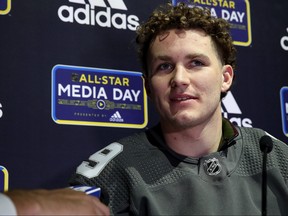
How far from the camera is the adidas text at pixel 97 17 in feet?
5.77

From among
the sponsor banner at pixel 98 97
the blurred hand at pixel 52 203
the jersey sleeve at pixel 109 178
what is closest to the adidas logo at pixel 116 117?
the sponsor banner at pixel 98 97

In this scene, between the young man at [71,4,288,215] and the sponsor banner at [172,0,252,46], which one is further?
the sponsor banner at [172,0,252,46]

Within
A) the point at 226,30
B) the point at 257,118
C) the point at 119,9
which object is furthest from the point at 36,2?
the point at 257,118

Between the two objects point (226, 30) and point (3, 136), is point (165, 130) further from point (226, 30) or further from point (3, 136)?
point (3, 136)

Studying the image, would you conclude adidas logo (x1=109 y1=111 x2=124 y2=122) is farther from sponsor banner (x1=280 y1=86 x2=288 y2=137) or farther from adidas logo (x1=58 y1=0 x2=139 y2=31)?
sponsor banner (x1=280 y1=86 x2=288 y2=137)

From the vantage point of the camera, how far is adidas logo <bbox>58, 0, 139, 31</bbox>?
1.76m

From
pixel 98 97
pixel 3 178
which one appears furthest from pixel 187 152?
pixel 3 178

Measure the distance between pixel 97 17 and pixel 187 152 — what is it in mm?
674

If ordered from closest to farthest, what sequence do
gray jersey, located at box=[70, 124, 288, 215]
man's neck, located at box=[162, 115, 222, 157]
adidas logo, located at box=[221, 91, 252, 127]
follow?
gray jersey, located at box=[70, 124, 288, 215] < man's neck, located at box=[162, 115, 222, 157] < adidas logo, located at box=[221, 91, 252, 127]

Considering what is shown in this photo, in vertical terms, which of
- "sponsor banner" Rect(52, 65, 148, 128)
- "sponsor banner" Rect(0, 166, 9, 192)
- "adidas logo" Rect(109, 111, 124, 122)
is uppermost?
"sponsor banner" Rect(52, 65, 148, 128)

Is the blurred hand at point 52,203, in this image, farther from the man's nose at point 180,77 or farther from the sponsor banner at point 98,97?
the sponsor banner at point 98,97

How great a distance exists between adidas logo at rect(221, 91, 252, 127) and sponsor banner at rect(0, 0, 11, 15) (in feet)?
→ 2.81

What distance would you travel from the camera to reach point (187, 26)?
142cm

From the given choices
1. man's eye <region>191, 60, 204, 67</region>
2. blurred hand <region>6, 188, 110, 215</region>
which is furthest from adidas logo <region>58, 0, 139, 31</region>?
blurred hand <region>6, 188, 110, 215</region>
